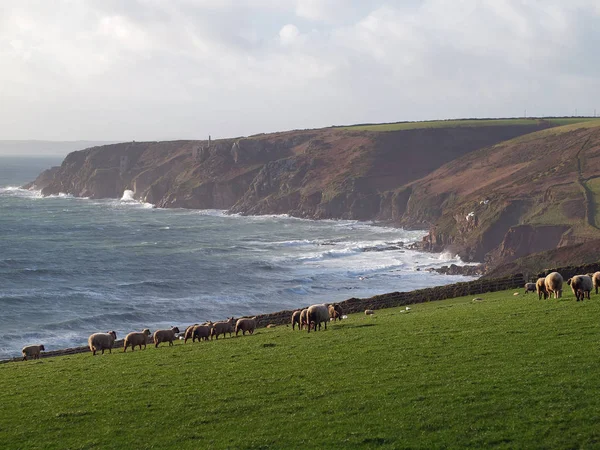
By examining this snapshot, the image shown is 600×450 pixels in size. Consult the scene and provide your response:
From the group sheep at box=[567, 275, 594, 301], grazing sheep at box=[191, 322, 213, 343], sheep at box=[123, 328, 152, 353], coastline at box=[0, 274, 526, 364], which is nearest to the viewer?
sheep at box=[567, 275, 594, 301]

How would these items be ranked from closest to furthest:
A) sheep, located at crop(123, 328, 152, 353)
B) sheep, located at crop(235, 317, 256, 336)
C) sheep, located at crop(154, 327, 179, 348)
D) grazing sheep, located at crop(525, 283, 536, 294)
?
sheep, located at crop(123, 328, 152, 353) < sheep, located at crop(154, 327, 179, 348) < sheep, located at crop(235, 317, 256, 336) < grazing sheep, located at crop(525, 283, 536, 294)

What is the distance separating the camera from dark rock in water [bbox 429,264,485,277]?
3292 inches

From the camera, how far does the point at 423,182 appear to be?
148250mm

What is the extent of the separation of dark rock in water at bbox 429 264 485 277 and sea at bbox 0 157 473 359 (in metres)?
2.21

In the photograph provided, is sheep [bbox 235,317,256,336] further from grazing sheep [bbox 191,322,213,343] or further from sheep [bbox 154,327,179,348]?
sheep [bbox 154,327,179,348]

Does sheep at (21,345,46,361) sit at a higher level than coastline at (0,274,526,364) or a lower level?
lower

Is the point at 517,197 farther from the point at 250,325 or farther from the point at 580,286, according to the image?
the point at 250,325

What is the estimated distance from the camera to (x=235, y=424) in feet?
59.8

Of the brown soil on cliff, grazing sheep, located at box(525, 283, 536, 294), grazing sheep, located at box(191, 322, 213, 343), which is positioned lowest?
grazing sheep, located at box(191, 322, 213, 343)

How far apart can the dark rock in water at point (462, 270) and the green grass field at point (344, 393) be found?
56358 mm

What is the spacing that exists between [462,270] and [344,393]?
6766cm

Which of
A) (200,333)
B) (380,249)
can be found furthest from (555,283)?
(380,249)

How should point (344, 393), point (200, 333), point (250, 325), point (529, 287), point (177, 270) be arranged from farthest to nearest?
point (177, 270)
point (529, 287)
point (250, 325)
point (200, 333)
point (344, 393)

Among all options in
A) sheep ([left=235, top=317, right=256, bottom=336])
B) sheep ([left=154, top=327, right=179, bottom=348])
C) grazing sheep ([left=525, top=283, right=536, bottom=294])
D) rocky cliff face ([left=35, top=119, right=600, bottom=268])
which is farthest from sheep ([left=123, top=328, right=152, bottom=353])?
rocky cliff face ([left=35, top=119, right=600, bottom=268])
